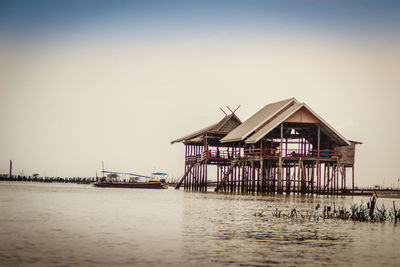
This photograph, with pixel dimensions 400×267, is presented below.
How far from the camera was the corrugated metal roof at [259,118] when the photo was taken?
1678 inches

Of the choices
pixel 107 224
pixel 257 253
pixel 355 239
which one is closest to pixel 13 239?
pixel 107 224

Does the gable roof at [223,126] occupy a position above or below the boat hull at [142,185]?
above

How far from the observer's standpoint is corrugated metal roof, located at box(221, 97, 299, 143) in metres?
42.6

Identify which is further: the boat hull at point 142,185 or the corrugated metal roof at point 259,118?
the boat hull at point 142,185

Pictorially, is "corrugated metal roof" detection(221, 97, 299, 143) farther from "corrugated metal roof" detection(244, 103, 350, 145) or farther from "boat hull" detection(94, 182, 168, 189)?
"boat hull" detection(94, 182, 168, 189)

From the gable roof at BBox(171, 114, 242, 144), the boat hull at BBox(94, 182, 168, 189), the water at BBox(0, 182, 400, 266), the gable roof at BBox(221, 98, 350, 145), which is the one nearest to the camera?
the water at BBox(0, 182, 400, 266)

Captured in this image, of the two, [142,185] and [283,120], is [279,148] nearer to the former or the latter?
[283,120]

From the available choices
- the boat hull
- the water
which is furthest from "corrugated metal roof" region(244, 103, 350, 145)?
the boat hull

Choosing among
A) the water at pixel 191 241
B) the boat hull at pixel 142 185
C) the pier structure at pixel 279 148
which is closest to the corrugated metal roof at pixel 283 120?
the pier structure at pixel 279 148

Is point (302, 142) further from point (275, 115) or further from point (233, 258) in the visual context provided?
point (233, 258)

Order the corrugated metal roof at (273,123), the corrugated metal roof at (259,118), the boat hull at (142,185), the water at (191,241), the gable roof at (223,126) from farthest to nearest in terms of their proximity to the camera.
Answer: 1. the boat hull at (142,185)
2. the gable roof at (223,126)
3. the corrugated metal roof at (259,118)
4. the corrugated metal roof at (273,123)
5. the water at (191,241)

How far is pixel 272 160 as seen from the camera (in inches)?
1740

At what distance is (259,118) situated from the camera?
150ft

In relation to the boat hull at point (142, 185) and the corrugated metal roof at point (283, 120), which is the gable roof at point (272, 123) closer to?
the corrugated metal roof at point (283, 120)
